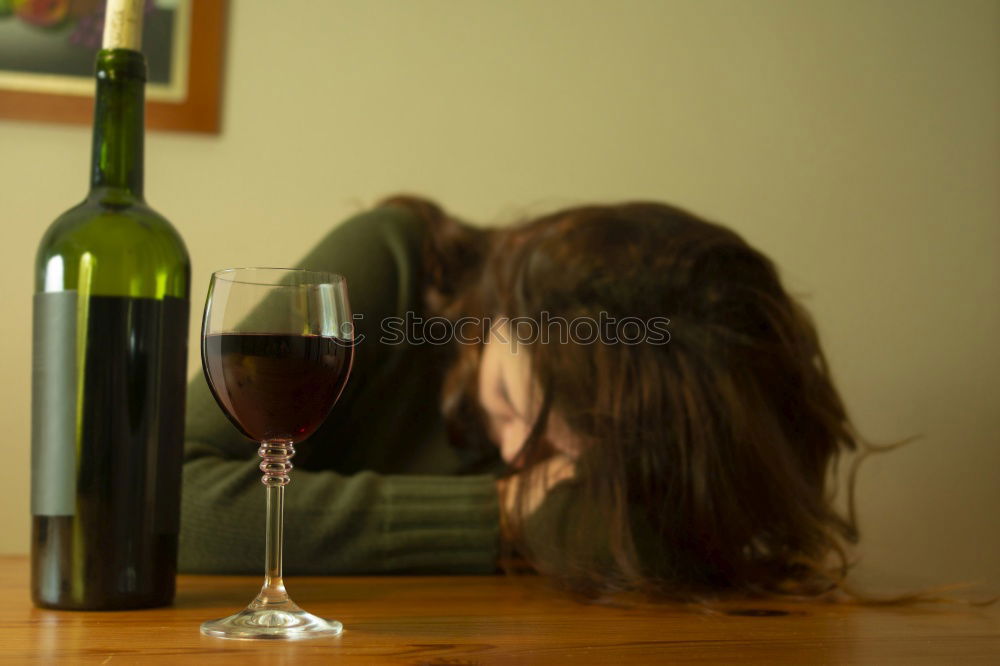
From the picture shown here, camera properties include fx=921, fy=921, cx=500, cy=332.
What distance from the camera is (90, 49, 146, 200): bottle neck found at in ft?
2.17

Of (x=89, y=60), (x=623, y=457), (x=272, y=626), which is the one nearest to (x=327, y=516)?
(x=623, y=457)

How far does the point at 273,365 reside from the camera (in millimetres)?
578

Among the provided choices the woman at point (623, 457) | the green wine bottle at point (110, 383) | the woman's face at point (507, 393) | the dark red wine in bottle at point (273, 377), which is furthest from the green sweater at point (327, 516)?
the dark red wine in bottle at point (273, 377)

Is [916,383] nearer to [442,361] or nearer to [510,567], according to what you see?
[442,361]

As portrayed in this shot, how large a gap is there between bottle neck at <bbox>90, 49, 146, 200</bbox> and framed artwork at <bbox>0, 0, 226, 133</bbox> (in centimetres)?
100

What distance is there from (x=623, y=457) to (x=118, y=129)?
0.57 meters

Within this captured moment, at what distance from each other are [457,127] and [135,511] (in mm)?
1177

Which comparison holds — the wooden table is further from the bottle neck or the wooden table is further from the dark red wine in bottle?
the bottle neck

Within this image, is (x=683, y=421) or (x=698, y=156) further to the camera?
(x=698, y=156)

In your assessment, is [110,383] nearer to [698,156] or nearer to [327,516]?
[327,516]

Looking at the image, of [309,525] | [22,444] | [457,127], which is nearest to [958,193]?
[457,127]

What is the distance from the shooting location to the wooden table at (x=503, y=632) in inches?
20.6

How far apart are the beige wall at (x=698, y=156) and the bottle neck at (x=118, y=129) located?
0.96 m

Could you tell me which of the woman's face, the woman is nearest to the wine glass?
the woman
